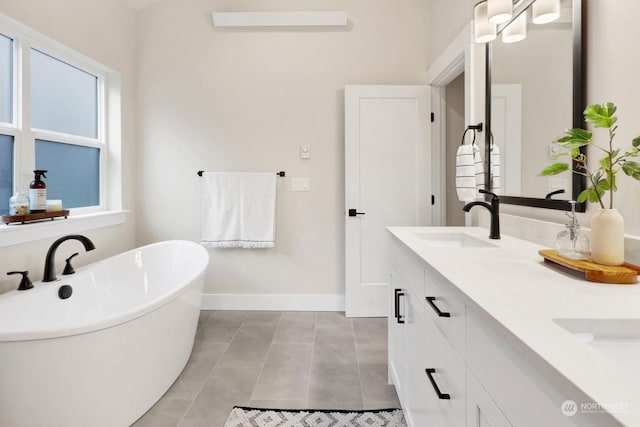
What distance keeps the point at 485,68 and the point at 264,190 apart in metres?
1.92

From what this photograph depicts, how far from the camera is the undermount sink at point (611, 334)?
611 mm

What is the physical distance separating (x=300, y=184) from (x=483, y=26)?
71.0 inches

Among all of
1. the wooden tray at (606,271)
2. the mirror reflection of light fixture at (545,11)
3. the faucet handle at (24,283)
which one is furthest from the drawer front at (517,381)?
the faucet handle at (24,283)

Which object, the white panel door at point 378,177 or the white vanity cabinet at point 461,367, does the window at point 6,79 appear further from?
the white vanity cabinet at point 461,367

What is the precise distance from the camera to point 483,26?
1.73 m

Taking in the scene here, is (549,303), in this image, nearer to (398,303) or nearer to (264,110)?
(398,303)

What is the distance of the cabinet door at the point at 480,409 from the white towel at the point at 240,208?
2280 millimetres

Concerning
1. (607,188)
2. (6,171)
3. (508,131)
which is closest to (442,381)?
(607,188)

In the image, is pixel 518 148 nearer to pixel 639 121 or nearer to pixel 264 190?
pixel 639 121

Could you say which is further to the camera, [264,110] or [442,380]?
[264,110]

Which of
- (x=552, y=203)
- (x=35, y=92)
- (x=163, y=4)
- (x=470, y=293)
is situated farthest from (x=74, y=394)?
(x=163, y=4)

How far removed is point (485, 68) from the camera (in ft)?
6.28

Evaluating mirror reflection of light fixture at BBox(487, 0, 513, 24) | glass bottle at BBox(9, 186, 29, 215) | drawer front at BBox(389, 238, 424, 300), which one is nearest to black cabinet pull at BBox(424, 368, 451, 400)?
drawer front at BBox(389, 238, 424, 300)

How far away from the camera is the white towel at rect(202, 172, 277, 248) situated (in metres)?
2.90
